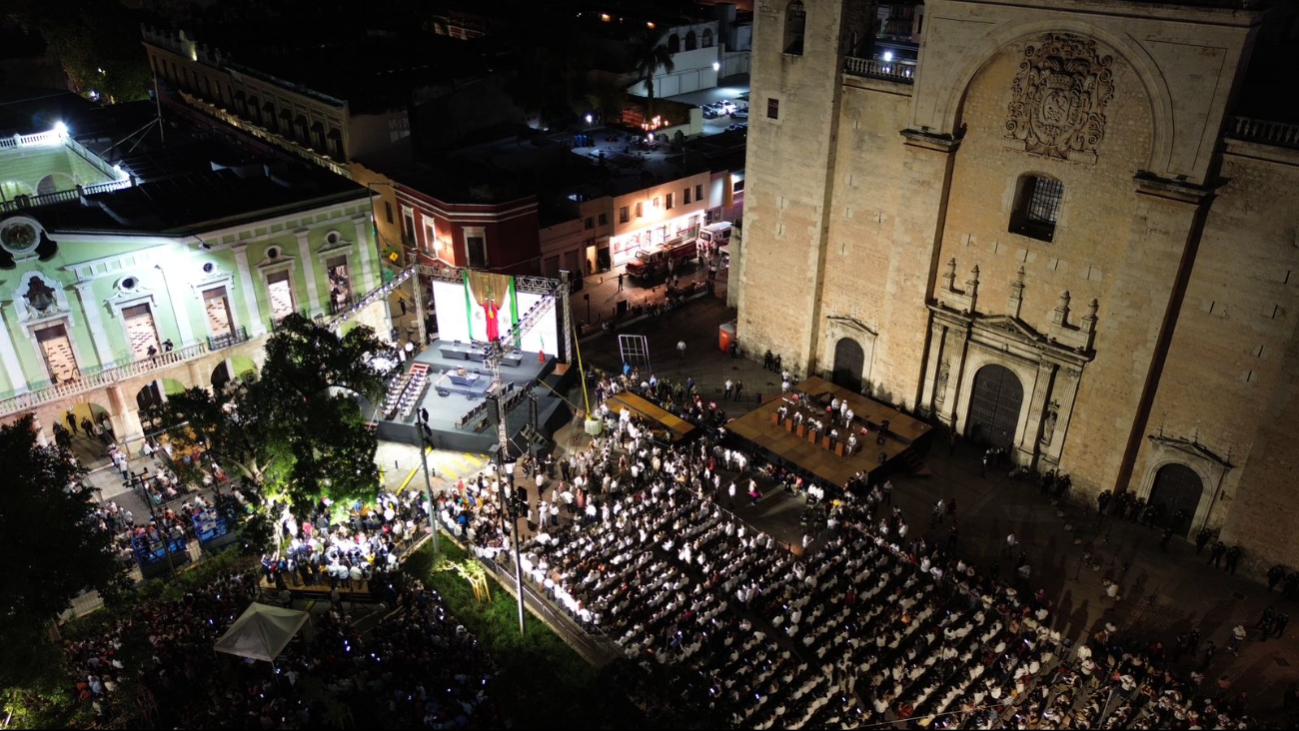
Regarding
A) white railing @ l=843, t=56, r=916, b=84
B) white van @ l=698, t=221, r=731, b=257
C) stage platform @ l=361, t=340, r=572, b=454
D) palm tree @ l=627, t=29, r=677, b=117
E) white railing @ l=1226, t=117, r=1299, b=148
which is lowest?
stage platform @ l=361, t=340, r=572, b=454

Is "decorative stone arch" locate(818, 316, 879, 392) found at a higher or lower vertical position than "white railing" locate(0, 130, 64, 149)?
lower

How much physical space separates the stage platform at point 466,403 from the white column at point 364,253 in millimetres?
3898

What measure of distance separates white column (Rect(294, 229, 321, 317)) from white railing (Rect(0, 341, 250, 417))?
12.9 feet

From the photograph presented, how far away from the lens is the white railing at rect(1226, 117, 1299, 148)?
2464 centimetres

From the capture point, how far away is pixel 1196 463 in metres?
28.8

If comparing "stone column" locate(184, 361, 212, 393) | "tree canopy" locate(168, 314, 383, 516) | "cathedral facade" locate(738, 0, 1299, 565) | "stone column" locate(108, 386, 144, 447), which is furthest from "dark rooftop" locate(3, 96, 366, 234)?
"cathedral facade" locate(738, 0, 1299, 565)

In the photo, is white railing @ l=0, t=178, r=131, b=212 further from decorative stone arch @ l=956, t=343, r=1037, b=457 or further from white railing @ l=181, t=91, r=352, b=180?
decorative stone arch @ l=956, t=343, r=1037, b=457

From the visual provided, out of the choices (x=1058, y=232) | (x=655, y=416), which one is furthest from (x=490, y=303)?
(x=1058, y=232)

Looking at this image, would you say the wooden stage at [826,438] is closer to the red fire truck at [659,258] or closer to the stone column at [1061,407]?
the stone column at [1061,407]

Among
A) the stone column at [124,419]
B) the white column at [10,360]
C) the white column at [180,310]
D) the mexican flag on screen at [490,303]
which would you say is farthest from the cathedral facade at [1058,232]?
the white column at [10,360]

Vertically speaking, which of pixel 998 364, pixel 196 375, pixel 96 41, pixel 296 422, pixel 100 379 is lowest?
pixel 196 375

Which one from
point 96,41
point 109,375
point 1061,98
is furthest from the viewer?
point 96,41

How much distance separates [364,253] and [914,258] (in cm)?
2403

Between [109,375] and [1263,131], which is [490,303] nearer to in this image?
[109,375]
